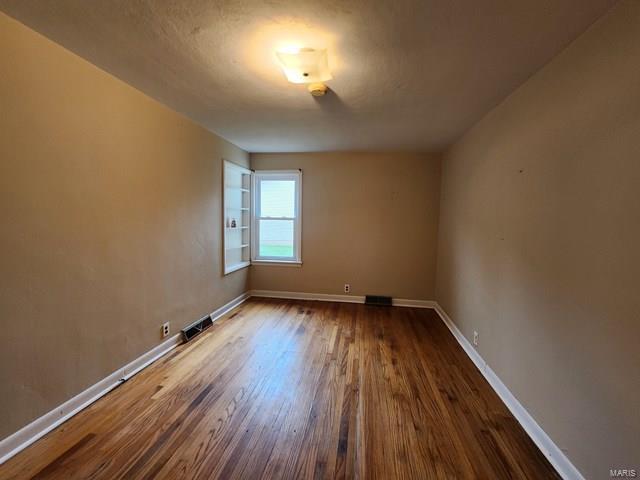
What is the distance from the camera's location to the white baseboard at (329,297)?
4.43 m

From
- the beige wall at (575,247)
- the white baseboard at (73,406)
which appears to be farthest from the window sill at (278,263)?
the beige wall at (575,247)

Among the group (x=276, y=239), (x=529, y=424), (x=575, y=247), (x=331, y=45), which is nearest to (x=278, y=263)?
(x=276, y=239)

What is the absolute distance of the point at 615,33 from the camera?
130 centimetres

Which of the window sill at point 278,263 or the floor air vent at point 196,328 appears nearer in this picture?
the floor air vent at point 196,328

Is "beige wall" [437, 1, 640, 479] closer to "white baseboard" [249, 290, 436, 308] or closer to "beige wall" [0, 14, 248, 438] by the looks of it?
"white baseboard" [249, 290, 436, 308]

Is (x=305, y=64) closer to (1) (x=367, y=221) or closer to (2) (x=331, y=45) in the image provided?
(2) (x=331, y=45)

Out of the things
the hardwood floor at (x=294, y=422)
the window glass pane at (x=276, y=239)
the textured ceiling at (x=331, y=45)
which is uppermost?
the textured ceiling at (x=331, y=45)

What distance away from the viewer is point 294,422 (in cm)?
188

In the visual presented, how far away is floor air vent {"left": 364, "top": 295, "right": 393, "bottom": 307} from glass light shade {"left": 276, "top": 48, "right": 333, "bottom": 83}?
335cm

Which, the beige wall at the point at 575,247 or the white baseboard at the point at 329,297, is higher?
the beige wall at the point at 575,247

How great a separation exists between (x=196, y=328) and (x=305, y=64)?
2.85 metres

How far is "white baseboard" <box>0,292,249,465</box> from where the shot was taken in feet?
5.15

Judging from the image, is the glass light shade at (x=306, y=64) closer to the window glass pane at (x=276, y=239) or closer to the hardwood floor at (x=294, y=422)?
the hardwood floor at (x=294, y=422)

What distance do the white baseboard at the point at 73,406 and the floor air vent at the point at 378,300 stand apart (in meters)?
2.76
